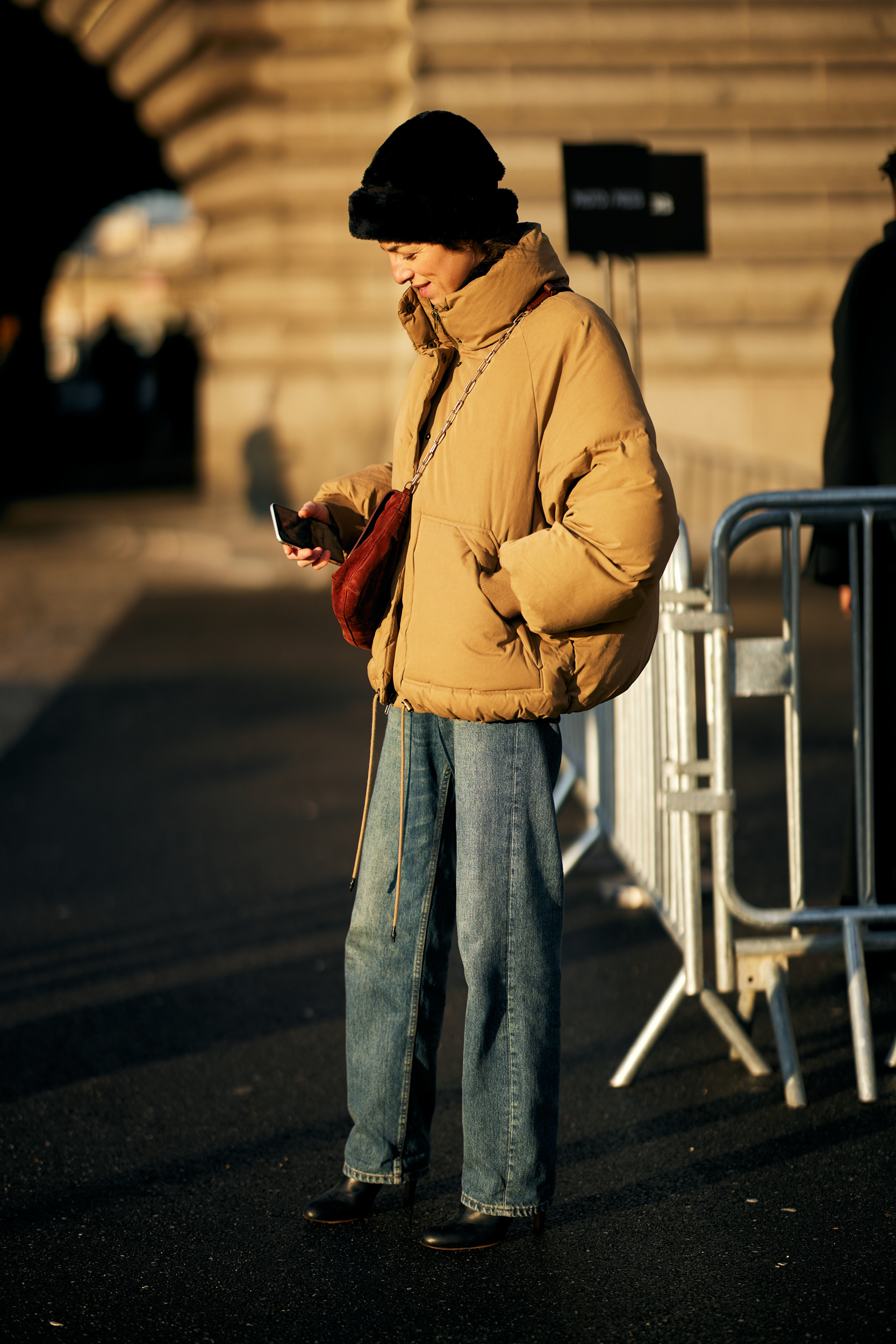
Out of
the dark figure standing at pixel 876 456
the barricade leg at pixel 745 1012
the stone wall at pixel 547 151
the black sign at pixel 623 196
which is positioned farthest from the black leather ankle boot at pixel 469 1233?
the stone wall at pixel 547 151

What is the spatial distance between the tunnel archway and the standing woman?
756 inches

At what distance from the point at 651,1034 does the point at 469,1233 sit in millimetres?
948

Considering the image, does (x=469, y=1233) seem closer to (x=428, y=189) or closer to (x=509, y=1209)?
(x=509, y=1209)

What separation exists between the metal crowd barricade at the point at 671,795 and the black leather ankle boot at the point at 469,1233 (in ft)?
2.96

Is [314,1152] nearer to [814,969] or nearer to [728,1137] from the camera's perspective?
[728,1137]

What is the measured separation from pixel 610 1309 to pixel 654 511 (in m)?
1.42

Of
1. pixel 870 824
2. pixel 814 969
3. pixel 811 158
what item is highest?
pixel 811 158

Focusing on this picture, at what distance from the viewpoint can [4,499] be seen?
2083 cm

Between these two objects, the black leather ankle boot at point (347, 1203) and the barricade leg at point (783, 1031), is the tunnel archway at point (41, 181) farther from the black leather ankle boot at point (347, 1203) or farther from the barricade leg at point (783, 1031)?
the black leather ankle boot at point (347, 1203)

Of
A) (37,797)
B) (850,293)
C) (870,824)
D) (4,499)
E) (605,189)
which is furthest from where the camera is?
(4,499)

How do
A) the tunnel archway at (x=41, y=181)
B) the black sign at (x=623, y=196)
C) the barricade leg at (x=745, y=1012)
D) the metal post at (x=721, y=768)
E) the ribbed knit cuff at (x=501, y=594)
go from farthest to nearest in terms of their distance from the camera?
1. the tunnel archway at (x=41, y=181)
2. the black sign at (x=623, y=196)
3. the barricade leg at (x=745, y=1012)
4. the metal post at (x=721, y=768)
5. the ribbed knit cuff at (x=501, y=594)

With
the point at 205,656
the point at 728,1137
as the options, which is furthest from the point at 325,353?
the point at 728,1137

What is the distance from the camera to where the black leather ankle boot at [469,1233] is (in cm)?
304

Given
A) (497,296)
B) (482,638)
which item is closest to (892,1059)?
(482,638)
